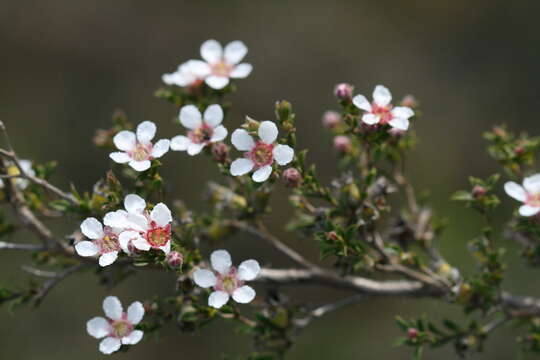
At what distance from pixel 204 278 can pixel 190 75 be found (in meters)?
1.31

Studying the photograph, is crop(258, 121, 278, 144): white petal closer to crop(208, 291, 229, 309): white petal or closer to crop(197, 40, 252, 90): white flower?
crop(208, 291, 229, 309): white petal

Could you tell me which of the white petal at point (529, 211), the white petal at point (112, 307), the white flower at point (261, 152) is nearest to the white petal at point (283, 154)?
the white flower at point (261, 152)

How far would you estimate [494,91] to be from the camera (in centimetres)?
801

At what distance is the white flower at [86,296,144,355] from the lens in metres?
2.89

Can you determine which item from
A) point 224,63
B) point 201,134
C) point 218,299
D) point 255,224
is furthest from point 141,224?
point 224,63

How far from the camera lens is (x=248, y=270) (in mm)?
2896

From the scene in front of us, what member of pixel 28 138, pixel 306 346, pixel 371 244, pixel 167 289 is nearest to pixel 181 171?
pixel 167 289

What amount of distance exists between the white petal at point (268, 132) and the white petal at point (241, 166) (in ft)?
0.44

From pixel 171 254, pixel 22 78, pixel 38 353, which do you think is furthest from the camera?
pixel 22 78

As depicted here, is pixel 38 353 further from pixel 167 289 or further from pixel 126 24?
pixel 126 24

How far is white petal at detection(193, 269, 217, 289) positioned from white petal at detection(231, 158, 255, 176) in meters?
0.46

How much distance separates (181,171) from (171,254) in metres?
4.89

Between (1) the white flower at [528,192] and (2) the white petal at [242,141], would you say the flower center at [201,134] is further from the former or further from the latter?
(1) the white flower at [528,192]

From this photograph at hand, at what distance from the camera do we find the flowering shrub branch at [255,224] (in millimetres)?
2896
